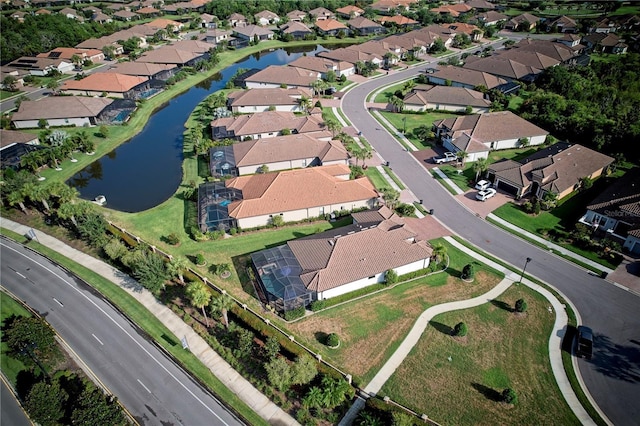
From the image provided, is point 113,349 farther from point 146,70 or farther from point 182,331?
point 146,70

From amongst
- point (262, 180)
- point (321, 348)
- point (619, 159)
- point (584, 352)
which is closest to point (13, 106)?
point (262, 180)

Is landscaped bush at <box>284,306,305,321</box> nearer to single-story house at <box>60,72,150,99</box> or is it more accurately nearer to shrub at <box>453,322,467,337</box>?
shrub at <box>453,322,467,337</box>

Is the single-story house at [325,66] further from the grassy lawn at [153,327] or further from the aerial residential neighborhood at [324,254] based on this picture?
the grassy lawn at [153,327]

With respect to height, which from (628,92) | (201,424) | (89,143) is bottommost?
(201,424)

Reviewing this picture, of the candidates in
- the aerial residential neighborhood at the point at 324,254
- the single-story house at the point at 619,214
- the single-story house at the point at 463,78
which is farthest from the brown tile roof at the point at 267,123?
the single-story house at the point at 619,214

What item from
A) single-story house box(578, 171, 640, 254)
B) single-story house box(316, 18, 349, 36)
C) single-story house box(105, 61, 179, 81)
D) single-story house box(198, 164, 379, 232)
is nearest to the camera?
single-story house box(578, 171, 640, 254)

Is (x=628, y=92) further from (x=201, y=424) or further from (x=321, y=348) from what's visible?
(x=201, y=424)

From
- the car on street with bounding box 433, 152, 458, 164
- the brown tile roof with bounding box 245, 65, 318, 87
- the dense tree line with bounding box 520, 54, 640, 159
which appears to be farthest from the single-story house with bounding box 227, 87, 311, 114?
the dense tree line with bounding box 520, 54, 640, 159
